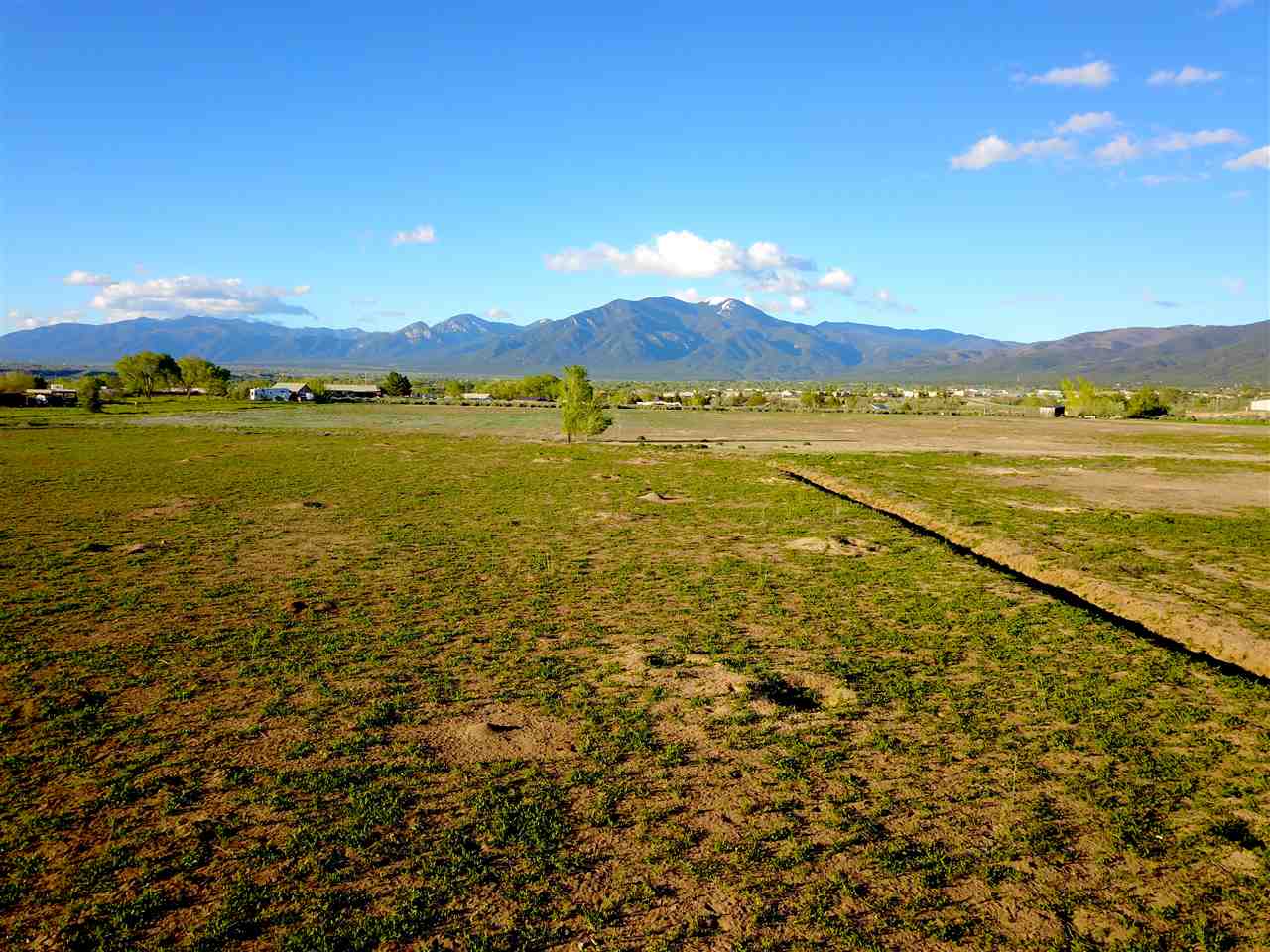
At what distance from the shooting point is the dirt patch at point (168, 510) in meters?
26.1

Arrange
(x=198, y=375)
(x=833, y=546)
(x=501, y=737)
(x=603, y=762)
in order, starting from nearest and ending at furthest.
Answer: (x=603, y=762)
(x=501, y=737)
(x=833, y=546)
(x=198, y=375)

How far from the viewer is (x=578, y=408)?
72.2 meters

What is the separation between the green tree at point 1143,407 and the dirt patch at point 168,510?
158 meters

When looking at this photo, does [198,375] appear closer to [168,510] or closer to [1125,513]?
[168,510]

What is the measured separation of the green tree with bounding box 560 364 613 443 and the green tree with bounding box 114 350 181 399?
126305mm

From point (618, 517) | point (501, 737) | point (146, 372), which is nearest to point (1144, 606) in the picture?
point (501, 737)

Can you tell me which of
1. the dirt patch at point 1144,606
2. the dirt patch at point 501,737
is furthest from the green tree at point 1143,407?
the dirt patch at point 501,737

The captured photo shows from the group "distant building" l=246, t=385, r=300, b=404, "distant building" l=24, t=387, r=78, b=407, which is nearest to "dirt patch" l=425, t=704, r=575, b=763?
"distant building" l=24, t=387, r=78, b=407

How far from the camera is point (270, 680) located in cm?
1184

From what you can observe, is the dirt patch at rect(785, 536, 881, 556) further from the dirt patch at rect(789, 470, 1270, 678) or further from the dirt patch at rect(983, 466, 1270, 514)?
the dirt patch at rect(983, 466, 1270, 514)

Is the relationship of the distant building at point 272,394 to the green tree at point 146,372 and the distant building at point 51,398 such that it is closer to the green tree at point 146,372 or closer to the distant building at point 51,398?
the green tree at point 146,372

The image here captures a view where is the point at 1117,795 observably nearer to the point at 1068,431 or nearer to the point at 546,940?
the point at 546,940

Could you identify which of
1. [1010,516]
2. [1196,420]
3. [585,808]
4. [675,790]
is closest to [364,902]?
[585,808]

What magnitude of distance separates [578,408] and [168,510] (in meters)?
46.9
